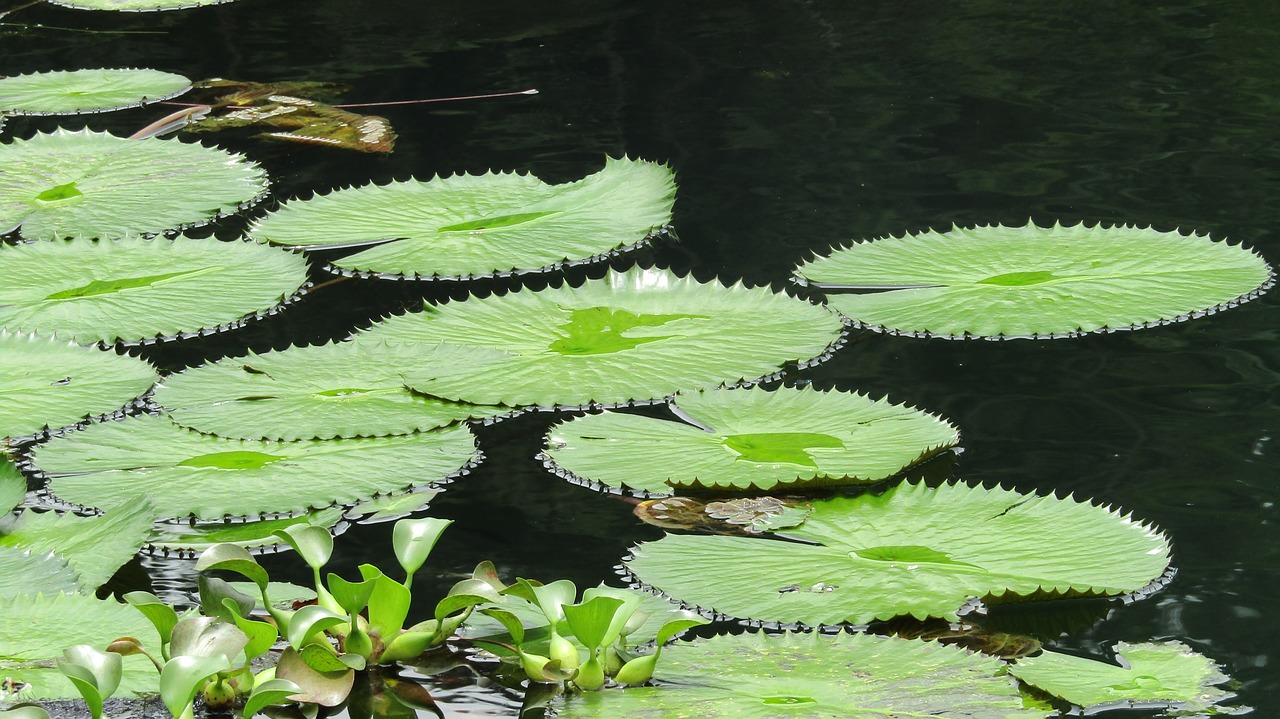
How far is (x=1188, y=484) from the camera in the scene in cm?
153

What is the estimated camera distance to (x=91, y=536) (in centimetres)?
145

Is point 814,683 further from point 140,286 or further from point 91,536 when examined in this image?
point 140,286

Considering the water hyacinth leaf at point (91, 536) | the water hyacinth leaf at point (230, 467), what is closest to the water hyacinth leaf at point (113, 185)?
the water hyacinth leaf at point (230, 467)

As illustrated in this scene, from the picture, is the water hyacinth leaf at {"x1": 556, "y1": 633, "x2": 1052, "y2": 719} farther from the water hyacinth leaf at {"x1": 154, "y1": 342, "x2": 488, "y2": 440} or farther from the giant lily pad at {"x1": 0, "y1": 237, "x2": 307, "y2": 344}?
the giant lily pad at {"x1": 0, "y1": 237, "x2": 307, "y2": 344}

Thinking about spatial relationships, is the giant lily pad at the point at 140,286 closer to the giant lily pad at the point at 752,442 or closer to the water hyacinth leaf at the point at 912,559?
the giant lily pad at the point at 752,442

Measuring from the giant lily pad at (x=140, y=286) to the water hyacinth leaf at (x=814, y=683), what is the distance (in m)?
1.18

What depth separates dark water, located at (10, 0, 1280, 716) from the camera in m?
1.52

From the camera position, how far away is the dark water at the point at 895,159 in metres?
1.52

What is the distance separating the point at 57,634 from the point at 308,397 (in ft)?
2.03

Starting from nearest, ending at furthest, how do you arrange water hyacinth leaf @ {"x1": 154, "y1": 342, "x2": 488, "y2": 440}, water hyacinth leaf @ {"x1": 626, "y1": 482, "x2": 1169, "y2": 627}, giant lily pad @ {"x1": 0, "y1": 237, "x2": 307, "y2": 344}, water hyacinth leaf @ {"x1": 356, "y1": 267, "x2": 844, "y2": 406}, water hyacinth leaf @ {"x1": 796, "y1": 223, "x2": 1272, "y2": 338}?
water hyacinth leaf @ {"x1": 626, "y1": 482, "x2": 1169, "y2": 627} < water hyacinth leaf @ {"x1": 154, "y1": 342, "x2": 488, "y2": 440} < water hyacinth leaf @ {"x1": 356, "y1": 267, "x2": 844, "y2": 406} < water hyacinth leaf @ {"x1": 796, "y1": 223, "x2": 1272, "y2": 338} < giant lily pad @ {"x1": 0, "y1": 237, "x2": 307, "y2": 344}

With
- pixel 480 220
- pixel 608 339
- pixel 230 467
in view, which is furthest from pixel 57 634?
pixel 480 220

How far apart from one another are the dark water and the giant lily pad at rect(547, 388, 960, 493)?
2.0 inches

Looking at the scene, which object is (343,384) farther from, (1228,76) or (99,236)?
(1228,76)

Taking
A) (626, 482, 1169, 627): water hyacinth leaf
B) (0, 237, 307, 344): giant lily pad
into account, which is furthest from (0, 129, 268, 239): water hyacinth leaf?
(626, 482, 1169, 627): water hyacinth leaf
